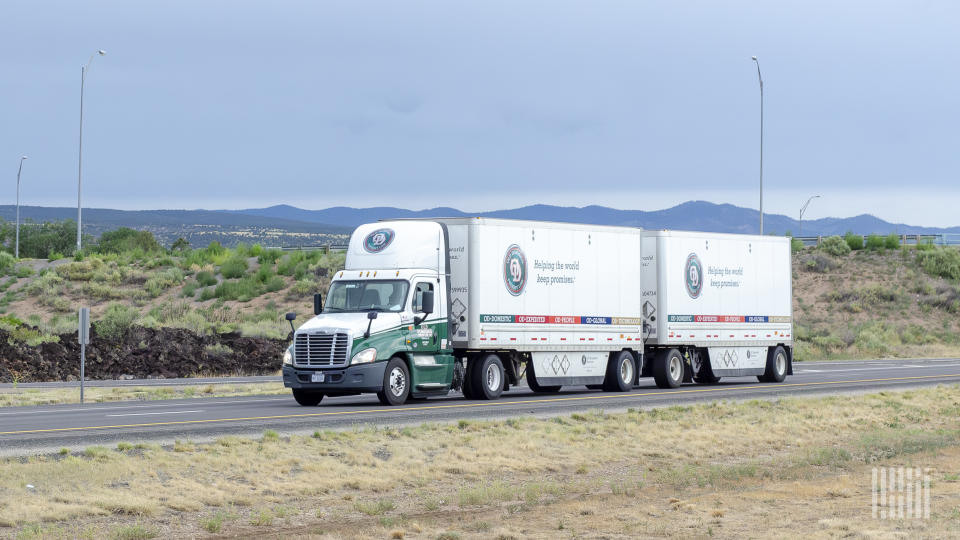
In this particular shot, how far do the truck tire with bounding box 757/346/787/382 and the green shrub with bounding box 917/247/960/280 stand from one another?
54.3m

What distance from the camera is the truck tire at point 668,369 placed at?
33750mm

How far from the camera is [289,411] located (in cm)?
2541

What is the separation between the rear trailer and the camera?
33719 mm

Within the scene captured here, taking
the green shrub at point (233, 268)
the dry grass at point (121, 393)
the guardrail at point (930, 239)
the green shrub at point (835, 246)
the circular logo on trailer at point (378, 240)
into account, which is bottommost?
the dry grass at point (121, 393)

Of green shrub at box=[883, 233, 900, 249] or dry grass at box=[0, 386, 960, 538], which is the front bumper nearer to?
dry grass at box=[0, 386, 960, 538]

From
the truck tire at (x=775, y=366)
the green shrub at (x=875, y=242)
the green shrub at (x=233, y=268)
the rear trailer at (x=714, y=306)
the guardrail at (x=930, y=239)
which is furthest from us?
the green shrub at (x=875, y=242)

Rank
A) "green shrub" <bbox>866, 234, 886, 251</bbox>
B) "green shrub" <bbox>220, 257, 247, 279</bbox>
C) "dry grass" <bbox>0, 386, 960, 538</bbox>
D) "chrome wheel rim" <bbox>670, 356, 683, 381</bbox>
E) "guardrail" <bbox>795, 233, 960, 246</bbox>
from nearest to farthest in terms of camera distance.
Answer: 1. "dry grass" <bbox>0, 386, 960, 538</bbox>
2. "chrome wheel rim" <bbox>670, 356, 683, 381</bbox>
3. "green shrub" <bbox>220, 257, 247, 279</bbox>
4. "guardrail" <bbox>795, 233, 960, 246</bbox>
5. "green shrub" <bbox>866, 234, 886, 251</bbox>

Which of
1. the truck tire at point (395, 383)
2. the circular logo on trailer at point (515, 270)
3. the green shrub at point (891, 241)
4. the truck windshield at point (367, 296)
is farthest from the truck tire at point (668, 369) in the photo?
the green shrub at point (891, 241)

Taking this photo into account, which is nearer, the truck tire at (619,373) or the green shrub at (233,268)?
the truck tire at (619,373)

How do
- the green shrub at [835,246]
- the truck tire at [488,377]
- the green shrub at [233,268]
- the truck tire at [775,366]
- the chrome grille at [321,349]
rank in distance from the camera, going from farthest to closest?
the green shrub at [835,246] < the green shrub at [233,268] < the truck tire at [775,366] < the truck tire at [488,377] < the chrome grille at [321,349]

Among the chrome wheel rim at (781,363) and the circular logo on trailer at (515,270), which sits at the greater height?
the circular logo on trailer at (515,270)

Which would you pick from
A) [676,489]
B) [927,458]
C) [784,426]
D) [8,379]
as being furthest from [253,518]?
[8,379]

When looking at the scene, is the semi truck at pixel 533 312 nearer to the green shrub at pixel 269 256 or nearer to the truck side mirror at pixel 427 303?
the truck side mirror at pixel 427 303

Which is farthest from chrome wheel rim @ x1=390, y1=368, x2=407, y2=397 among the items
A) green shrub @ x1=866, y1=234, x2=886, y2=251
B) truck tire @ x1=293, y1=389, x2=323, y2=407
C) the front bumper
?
green shrub @ x1=866, y1=234, x2=886, y2=251
